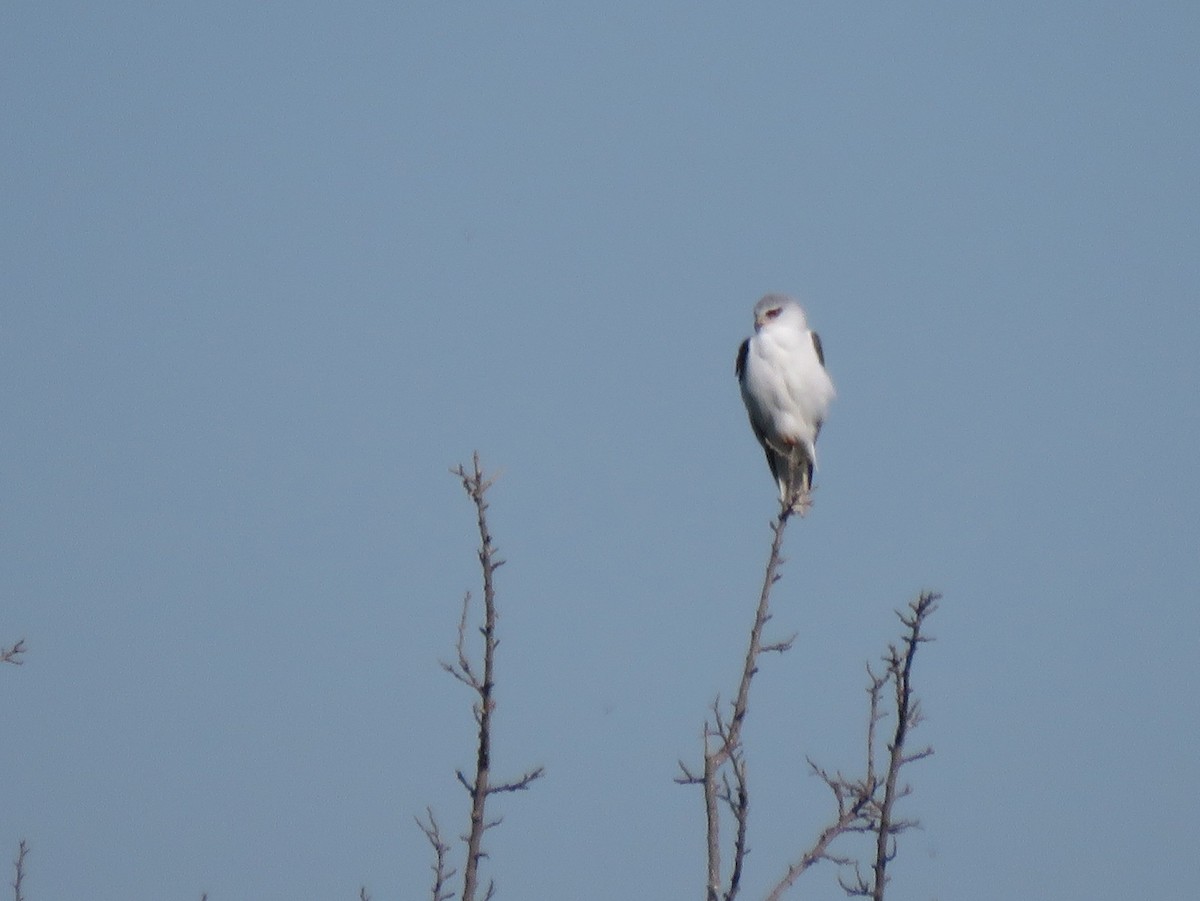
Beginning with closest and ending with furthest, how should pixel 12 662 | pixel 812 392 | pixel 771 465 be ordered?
pixel 12 662, pixel 812 392, pixel 771 465

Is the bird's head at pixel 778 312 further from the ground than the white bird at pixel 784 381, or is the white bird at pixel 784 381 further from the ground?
the bird's head at pixel 778 312

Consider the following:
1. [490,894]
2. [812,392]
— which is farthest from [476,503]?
[812,392]

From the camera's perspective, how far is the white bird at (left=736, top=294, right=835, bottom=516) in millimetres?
10883

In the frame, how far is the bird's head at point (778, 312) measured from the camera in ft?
36.7

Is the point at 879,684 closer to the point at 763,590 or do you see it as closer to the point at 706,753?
the point at 763,590

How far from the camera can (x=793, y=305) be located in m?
11.3

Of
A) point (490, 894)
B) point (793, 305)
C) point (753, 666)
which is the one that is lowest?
point (490, 894)

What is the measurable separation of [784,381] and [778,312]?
63 centimetres

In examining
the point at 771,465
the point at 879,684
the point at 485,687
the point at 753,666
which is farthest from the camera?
the point at 771,465

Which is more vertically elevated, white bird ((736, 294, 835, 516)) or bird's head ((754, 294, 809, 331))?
bird's head ((754, 294, 809, 331))

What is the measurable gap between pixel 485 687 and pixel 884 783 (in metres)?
1.69

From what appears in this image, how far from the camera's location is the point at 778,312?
1121 centimetres

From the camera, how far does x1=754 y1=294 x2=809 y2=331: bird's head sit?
11180 millimetres

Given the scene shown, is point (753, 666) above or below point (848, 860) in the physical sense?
above
